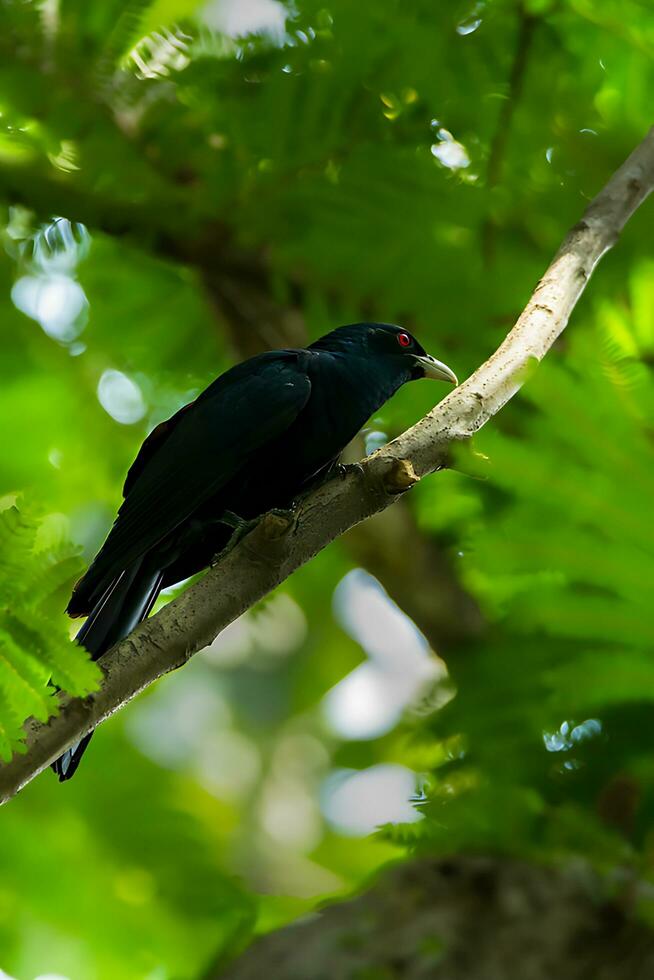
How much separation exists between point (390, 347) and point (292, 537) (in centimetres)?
183

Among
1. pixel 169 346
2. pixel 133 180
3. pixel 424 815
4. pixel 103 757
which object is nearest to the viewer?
pixel 424 815

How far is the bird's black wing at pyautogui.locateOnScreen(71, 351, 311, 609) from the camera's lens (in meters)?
3.38

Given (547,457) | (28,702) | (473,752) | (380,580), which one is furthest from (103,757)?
(28,702)

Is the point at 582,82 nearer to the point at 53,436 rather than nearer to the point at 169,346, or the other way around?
the point at 169,346

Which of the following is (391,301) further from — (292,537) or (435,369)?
(292,537)

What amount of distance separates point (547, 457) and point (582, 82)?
248 cm

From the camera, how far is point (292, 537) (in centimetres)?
266

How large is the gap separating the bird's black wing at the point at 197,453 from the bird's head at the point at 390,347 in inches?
15.2

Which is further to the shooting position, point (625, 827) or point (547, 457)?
point (625, 827)

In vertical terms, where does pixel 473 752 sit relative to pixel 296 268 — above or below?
below

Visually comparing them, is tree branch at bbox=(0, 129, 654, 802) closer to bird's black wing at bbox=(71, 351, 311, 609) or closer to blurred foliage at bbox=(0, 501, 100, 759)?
blurred foliage at bbox=(0, 501, 100, 759)

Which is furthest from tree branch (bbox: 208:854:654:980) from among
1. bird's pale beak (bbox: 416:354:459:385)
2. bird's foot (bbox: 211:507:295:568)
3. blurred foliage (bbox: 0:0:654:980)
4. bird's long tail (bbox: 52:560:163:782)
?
bird's pale beak (bbox: 416:354:459:385)

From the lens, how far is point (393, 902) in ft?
12.8

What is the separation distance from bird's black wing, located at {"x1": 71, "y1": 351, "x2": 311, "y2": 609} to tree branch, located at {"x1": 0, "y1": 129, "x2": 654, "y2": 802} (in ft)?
2.46
